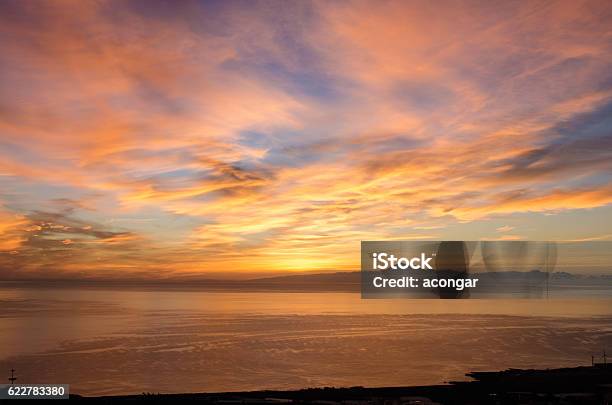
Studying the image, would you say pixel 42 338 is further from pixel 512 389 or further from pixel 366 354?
pixel 512 389

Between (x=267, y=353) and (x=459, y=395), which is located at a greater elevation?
(x=459, y=395)

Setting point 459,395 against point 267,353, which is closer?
point 459,395

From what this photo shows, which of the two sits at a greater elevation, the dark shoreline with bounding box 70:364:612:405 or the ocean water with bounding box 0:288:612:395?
the dark shoreline with bounding box 70:364:612:405

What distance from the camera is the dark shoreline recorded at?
144 feet

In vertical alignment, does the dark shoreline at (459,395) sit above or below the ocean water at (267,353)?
above

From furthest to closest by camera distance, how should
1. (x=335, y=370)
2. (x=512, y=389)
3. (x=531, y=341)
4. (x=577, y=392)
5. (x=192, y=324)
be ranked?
(x=192, y=324), (x=531, y=341), (x=335, y=370), (x=512, y=389), (x=577, y=392)

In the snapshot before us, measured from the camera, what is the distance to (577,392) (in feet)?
158

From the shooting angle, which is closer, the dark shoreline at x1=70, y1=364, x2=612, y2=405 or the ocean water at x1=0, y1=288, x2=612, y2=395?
the dark shoreline at x1=70, y1=364, x2=612, y2=405

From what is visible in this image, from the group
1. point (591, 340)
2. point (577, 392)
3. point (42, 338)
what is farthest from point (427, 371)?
point (42, 338)

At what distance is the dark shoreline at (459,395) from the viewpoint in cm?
4389

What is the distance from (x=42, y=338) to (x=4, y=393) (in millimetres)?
68031

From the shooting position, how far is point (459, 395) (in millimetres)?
48531

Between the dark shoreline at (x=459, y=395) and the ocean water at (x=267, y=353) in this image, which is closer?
the dark shoreline at (x=459, y=395)

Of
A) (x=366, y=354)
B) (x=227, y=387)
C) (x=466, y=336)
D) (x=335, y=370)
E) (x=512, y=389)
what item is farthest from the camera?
(x=466, y=336)
